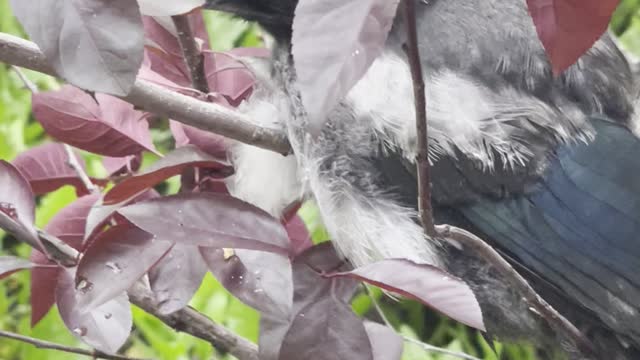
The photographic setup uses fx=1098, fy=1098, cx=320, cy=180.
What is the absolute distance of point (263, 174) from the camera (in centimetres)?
131

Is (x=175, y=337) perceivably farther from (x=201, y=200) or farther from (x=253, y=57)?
(x=201, y=200)

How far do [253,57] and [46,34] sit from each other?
597mm

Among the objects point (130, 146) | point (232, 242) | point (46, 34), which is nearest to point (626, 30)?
point (130, 146)

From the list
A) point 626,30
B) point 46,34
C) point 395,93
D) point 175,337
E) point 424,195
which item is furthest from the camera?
point 626,30

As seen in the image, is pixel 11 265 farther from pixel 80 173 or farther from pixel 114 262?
pixel 80 173

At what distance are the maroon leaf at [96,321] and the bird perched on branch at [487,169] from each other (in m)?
0.35

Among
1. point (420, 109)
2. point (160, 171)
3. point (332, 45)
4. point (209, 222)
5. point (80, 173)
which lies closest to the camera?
point (332, 45)

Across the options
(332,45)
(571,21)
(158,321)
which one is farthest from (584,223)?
(158,321)

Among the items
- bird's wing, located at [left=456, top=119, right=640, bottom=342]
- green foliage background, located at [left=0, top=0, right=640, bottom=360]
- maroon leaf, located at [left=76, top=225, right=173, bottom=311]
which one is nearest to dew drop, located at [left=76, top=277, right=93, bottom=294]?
maroon leaf, located at [left=76, top=225, right=173, bottom=311]

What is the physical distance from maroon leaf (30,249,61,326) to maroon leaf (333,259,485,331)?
0.33 m

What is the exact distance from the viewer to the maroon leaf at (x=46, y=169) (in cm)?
115

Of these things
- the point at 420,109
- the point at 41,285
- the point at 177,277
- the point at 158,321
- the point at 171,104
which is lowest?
the point at 158,321

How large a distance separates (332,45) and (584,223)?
76cm

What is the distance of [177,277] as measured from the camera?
91cm
